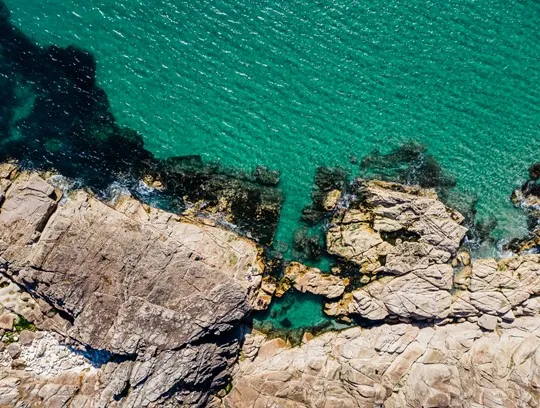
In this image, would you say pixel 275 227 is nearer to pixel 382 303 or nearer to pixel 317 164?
pixel 317 164

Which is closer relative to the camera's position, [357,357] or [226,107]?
[357,357]

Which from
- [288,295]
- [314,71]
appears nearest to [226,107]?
[314,71]

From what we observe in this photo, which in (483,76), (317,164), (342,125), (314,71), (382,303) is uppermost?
(483,76)

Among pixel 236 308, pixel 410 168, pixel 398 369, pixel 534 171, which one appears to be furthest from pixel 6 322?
pixel 534 171

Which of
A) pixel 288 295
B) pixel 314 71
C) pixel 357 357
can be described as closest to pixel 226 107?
pixel 314 71

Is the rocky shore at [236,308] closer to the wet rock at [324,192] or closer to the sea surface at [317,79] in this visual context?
the wet rock at [324,192]

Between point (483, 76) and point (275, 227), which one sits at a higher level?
point (483, 76)
